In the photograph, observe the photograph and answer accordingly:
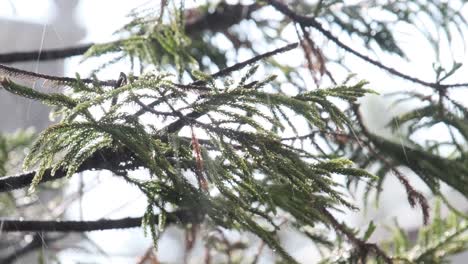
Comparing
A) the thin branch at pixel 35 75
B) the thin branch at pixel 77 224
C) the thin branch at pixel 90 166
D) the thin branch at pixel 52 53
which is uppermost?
the thin branch at pixel 52 53

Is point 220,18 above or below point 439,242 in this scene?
above

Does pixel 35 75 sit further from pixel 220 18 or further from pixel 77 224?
pixel 220 18

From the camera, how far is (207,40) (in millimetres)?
3322

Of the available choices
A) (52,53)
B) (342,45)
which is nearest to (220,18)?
(52,53)

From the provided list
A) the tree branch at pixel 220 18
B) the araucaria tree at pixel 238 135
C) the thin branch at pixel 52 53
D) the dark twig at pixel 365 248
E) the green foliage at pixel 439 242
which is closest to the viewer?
the araucaria tree at pixel 238 135

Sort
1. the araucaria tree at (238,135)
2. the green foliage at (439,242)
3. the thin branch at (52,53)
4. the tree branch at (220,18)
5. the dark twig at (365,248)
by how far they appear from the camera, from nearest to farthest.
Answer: the araucaria tree at (238,135), the dark twig at (365,248), the thin branch at (52,53), the green foliage at (439,242), the tree branch at (220,18)

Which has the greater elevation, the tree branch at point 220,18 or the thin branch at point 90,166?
the tree branch at point 220,18

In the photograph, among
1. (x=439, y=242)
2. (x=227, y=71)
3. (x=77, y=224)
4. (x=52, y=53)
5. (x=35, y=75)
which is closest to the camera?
(x=35, y=75)

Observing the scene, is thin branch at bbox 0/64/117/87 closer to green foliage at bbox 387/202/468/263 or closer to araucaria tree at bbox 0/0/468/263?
araucaria tree at bbox 0/0/468/263

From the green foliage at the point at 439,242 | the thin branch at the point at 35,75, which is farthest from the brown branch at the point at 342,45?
the green foliage at the point at 439,242

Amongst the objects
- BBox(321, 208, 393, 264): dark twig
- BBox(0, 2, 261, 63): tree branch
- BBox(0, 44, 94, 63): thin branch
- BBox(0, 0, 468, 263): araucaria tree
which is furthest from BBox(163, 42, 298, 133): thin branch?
BBox(0, 2, 261, 63): tree branch

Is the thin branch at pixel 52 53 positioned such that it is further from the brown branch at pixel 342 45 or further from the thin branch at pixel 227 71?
the thin branch at pixel 227 71

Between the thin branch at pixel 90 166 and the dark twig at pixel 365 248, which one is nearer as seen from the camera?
the thin branch at pixel 90 166

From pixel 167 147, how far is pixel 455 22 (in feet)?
5.04
